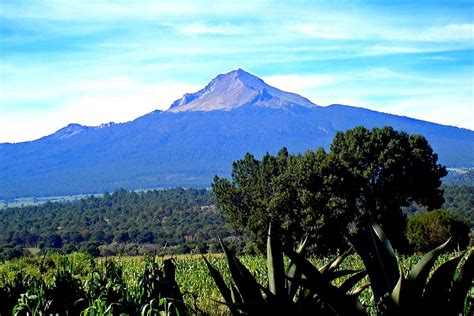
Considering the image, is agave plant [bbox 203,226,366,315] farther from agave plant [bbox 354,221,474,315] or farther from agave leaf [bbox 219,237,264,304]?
agave plant [bbox 354,221,474,315]

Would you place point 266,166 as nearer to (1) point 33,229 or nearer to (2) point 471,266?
(2) point 471,266

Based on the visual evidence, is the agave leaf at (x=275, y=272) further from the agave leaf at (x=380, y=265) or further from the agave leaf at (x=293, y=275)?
the agave leaf at (x=380, y=265)

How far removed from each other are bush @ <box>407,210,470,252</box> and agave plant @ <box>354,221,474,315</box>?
29013mm

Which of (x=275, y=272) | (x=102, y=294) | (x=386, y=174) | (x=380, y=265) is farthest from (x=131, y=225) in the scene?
(x=380, y=265)

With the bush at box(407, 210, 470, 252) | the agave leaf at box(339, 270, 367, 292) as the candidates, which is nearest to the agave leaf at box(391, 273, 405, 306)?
the agave leaf at box(339, 270, 367, 292)

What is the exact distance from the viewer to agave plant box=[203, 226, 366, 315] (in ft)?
9.39

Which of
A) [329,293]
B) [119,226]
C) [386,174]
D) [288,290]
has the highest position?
[329,293]

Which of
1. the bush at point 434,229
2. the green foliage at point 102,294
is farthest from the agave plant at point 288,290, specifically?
the bush at point 434,229

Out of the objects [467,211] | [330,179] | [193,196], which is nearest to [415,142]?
[330,179]

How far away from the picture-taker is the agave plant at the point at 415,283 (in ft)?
9.41

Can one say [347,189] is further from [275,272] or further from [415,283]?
[415,283]

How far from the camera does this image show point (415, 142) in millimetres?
40062

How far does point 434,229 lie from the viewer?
31.3 metres

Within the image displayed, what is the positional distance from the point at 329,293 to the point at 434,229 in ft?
98.5
